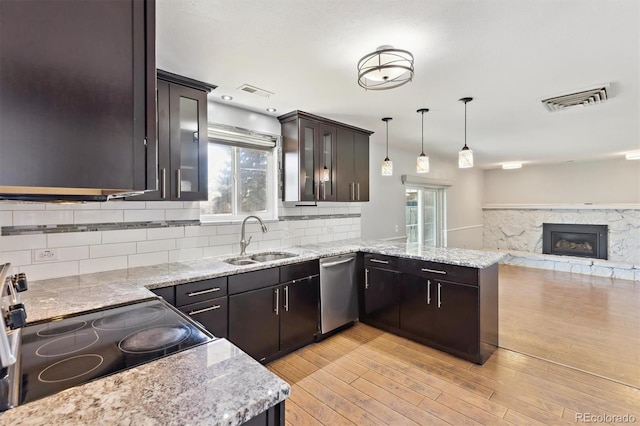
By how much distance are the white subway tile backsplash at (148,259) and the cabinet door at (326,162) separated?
5.73 ft

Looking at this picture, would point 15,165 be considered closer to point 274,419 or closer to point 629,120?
point 274,419

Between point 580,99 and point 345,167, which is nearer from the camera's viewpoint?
point 580,99

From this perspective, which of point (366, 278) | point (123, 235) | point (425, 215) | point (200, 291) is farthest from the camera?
point (425, 215)

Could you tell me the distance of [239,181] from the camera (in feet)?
11.0

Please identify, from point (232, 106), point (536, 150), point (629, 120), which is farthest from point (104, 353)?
point (536, 150)

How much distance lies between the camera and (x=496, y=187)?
27.2ft

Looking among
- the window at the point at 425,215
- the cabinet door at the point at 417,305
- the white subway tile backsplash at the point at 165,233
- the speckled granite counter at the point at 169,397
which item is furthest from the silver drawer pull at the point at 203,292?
the window at the point at 425,215

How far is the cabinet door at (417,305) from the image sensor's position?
3.00m

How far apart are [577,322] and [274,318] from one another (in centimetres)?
364

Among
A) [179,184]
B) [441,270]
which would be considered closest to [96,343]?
[179,184]

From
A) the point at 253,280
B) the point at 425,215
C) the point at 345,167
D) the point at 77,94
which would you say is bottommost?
the point at 253,280

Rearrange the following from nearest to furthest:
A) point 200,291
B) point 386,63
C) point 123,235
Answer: point 386,63 < point 200,291 < point 123,235

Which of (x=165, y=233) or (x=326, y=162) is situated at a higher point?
(x=326, y=162)

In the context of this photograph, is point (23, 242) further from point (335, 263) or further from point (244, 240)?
point (335, 263)
